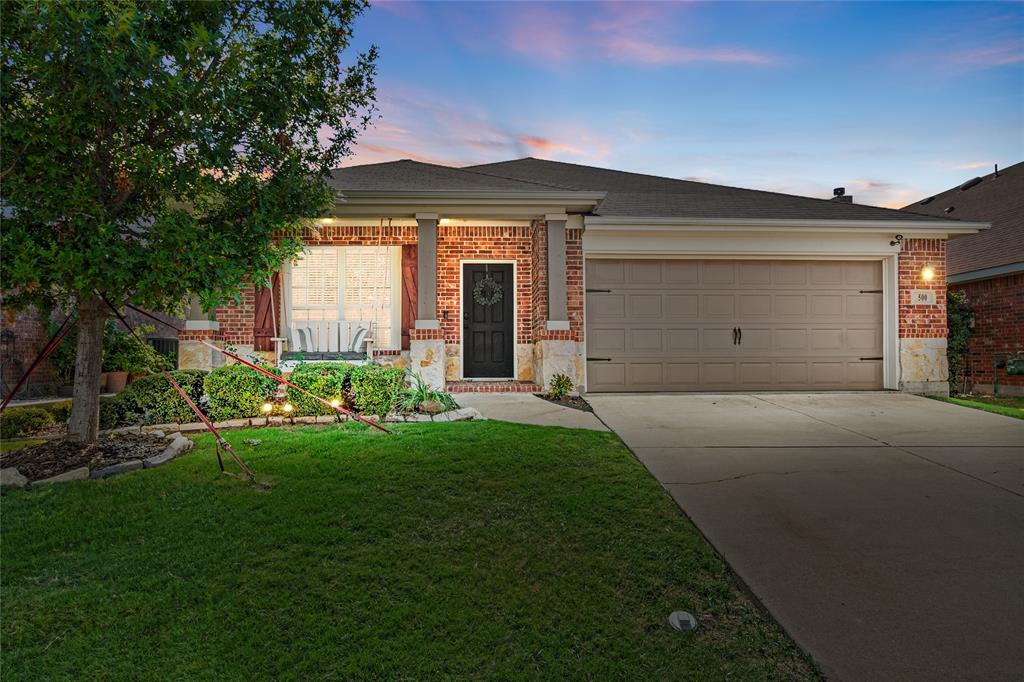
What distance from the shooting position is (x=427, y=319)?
8.17 m

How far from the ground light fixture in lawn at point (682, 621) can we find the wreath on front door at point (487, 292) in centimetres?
732

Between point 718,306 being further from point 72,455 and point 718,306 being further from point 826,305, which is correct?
point 72,455

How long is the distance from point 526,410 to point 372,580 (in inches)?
173

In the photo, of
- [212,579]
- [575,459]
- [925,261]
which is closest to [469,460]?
[575,459]

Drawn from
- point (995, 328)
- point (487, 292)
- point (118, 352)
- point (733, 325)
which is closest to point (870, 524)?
point (733, 325)

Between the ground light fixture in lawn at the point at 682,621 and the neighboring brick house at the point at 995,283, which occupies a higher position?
the neighboring brick house at the point at 995,283

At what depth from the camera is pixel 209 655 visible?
6.55 ft

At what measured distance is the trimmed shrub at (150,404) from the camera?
571cm

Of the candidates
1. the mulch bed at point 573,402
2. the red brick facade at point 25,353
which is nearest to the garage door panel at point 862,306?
the mulch bed at point 573,402

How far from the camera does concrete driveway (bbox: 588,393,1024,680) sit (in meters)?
2.05

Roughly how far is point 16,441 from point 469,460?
4715 millimetres

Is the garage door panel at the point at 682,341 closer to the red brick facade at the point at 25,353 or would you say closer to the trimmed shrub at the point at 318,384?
the trimmed shrub at the point at 318,384

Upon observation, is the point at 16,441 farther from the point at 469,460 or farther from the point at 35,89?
the point at 469,460

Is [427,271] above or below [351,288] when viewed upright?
above
